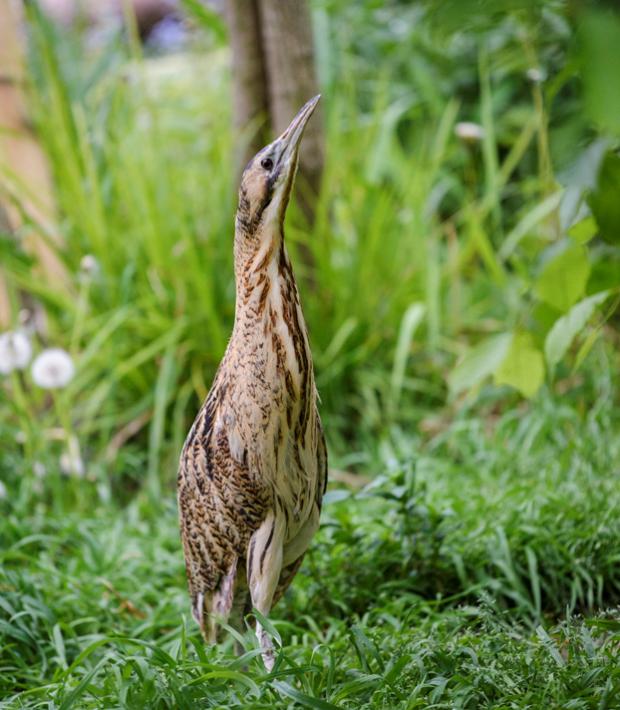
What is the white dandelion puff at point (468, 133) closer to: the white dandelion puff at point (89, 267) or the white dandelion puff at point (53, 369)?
the white dandelion puff at point (89, 267)

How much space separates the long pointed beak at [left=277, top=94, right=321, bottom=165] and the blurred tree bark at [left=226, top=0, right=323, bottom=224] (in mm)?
2612

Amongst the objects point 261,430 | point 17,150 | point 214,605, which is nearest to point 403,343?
point 214,605

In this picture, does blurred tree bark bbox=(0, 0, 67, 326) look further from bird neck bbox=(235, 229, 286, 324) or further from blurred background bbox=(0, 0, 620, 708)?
bird neck bbox=(235, 229, 286, 324)

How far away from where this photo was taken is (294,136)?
92.1 inches

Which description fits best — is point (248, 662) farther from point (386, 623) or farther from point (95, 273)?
point (95, 273)

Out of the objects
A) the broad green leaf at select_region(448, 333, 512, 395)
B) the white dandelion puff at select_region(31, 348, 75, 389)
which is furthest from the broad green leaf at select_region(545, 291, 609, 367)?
the white dandelion puff at select_region(31, 348, 75, 389)

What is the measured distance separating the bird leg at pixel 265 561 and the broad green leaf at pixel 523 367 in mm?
922

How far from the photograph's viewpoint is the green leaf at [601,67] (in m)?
1.16

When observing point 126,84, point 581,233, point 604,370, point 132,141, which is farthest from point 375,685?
point 126,84

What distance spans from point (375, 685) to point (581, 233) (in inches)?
48.0

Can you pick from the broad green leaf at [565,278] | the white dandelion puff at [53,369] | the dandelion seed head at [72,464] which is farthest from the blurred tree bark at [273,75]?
the broad green leaf at [565,278]

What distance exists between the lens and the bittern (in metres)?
2.38

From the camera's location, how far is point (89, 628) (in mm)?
3355

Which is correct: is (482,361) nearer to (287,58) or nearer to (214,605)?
(214,605)
